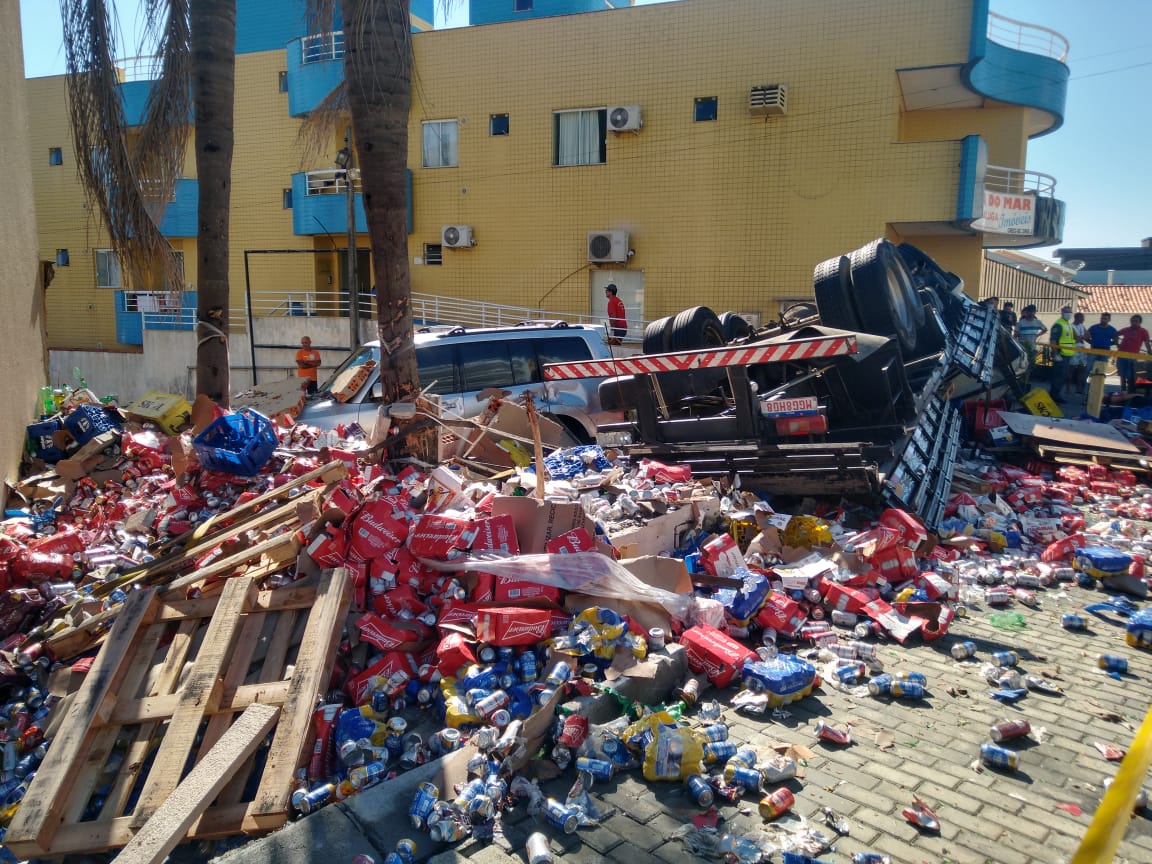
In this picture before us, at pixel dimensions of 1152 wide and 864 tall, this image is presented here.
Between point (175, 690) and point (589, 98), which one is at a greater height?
point (589, 98)

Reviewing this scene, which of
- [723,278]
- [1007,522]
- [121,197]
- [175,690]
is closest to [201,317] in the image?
[121,197]

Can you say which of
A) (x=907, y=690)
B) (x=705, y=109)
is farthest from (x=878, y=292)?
(x=705, y=109)

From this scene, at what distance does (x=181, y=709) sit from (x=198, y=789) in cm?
69

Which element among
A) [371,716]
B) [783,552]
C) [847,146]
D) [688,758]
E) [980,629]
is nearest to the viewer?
[688,758]

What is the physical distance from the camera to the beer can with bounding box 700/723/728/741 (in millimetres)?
3721

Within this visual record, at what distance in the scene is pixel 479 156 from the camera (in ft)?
68.4

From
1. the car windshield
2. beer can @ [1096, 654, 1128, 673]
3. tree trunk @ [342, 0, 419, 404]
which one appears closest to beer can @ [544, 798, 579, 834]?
beer can @ [1096, 654, 1128, 673]

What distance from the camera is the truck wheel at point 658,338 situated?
8.75m

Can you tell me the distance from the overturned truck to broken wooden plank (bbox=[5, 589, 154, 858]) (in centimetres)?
433

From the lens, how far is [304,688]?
12.6ft

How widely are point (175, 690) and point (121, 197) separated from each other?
22.2ft

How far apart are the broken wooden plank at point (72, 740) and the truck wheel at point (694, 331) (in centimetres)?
562

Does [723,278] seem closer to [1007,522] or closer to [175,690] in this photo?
[1007,522]

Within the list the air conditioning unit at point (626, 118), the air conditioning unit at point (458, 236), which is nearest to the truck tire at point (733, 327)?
the air conditioning unit at point (626, 118)
